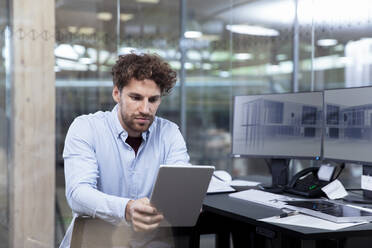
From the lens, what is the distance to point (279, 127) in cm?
274

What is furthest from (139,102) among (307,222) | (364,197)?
(364,197)

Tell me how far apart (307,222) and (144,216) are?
69cm

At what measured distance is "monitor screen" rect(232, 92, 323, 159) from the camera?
2623 mm

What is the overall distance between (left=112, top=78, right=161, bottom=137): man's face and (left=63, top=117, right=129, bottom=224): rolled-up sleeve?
166 mm

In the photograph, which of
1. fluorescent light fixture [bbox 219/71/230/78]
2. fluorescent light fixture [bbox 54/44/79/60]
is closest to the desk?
fluorescent light fixture [bbox 54/44/79/60]

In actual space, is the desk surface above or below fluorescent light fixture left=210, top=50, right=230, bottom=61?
below

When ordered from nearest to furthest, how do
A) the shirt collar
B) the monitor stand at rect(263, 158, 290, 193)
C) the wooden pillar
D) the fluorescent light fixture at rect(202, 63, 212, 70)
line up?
1. the shirt collar
2. the monitor stand at rect(263, 158, 290, 193)
3. the wooden pillar
4. the fluorescent light fixture at rect(202, 63, 212, 70)

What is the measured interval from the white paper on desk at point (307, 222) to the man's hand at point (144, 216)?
0.55m

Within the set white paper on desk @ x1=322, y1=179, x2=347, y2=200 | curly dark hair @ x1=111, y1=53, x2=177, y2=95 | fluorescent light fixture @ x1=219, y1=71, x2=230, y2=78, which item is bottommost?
white paper on desk @ x1=322, y1=179, x2=347, y2=200

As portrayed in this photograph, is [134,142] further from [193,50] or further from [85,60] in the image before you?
[193,50]

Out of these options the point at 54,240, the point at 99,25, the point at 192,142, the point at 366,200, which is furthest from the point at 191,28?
the point at 366,200

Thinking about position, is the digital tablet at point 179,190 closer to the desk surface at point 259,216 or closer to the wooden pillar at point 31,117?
the desk surface at point 259,216

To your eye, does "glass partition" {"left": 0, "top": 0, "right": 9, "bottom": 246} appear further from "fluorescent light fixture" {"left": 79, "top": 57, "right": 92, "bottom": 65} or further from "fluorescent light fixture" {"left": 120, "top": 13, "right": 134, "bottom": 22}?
"fluorescent light fixture" {"left": 120, "top": 13, "right": 134, "bottom": 22}

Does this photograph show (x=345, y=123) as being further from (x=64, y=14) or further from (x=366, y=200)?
(x=64, y=14)
